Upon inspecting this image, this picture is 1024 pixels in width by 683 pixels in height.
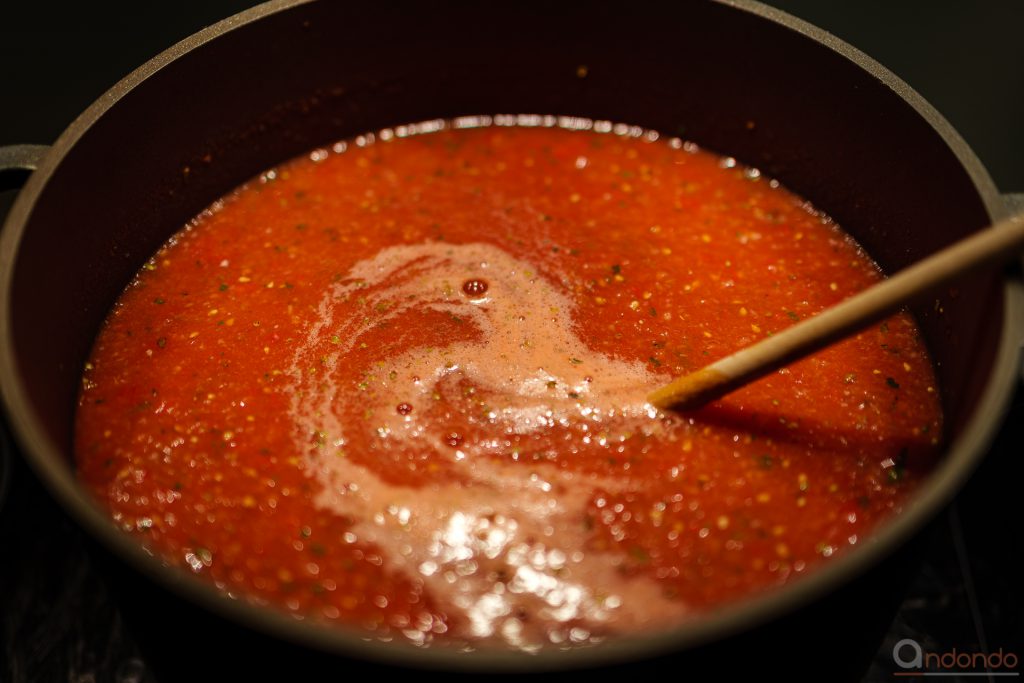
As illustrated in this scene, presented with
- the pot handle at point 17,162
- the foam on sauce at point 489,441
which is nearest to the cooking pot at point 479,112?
the pot handle at point 17,162

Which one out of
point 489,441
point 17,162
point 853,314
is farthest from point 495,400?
point 17,162

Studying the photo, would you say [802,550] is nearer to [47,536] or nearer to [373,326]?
[373,326]

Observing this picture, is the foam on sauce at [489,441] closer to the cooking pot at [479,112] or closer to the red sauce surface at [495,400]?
the red sauce surface at [495,400]

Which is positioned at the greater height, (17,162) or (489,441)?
(17,162)

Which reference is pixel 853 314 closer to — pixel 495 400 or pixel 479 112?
pixel 495 400

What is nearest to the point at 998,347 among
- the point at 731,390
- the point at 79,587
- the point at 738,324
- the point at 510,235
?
the point at 731,390

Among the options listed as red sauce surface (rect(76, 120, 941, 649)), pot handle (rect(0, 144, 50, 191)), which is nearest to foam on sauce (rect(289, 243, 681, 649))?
red sauce surface (rect(76, 120, 941, 649))
